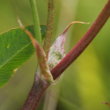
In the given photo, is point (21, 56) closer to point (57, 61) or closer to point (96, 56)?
point (57, 61)

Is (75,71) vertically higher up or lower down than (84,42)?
lower down

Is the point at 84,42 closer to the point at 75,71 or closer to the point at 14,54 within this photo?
the point at 14,54

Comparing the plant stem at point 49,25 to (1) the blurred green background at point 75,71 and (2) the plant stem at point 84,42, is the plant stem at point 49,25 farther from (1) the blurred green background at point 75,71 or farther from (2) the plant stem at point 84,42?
(1) the blurred green background at point 75,71

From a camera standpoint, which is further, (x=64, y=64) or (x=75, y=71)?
(x=75, y=71)

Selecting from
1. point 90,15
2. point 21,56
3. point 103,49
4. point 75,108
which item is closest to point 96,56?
point 103,49

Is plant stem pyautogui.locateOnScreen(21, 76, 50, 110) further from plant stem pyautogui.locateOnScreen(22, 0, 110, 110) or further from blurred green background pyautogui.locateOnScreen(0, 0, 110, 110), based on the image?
blurred green background pyautogui.locateOnScreen(0, 0, 110, 110)

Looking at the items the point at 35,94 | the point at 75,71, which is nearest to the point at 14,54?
the point at 35,94
